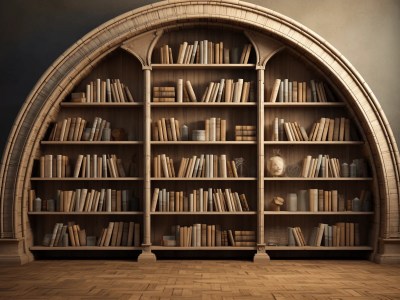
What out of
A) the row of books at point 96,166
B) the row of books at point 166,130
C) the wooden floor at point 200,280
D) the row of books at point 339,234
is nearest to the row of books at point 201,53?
the row of books at point 166,130

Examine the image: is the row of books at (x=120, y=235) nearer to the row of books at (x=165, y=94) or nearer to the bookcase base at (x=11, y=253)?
the bookcase base at (x=11, y=253)

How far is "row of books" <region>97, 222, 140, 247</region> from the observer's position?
20.0 feet

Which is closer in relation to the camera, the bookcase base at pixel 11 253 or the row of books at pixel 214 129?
the bookcase base at pixel 11 253

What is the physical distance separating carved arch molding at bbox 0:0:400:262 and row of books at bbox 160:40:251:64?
0.31 m

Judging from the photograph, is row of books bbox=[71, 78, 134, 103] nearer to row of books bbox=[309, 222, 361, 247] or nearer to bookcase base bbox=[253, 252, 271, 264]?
bookcase base bbox=[253, 252, 271, 264]

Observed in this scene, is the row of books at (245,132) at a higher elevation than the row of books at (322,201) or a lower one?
higher

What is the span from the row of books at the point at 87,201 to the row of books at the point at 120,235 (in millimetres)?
195

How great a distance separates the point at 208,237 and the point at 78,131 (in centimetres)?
194

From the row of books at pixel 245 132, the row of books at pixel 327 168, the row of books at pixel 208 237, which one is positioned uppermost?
the row of books at pixel 245 132

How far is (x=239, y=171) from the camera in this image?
6219 millimetres

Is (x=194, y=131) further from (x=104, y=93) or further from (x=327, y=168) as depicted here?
(x=327, y=168)

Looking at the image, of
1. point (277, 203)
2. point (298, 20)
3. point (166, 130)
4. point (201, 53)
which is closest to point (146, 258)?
point (166, 130)

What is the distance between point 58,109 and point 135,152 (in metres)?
1.03

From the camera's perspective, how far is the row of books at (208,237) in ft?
19.9
